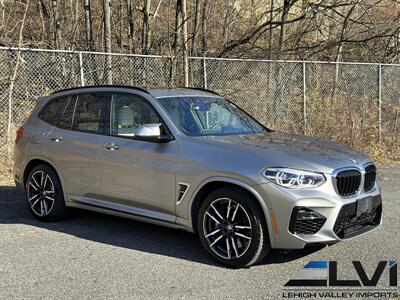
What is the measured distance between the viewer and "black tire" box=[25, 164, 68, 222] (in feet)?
21.8

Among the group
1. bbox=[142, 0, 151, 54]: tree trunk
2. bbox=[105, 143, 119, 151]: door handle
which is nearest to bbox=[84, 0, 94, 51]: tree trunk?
bbox=[142, 0, 151, 54]: tree trunk

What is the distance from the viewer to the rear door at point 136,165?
5.46 m

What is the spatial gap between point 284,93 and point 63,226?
7653mm

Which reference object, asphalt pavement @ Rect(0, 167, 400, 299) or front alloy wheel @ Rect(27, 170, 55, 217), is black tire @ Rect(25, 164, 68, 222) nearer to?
front alloy wheel @ Rect(27, 170, 55, 217)

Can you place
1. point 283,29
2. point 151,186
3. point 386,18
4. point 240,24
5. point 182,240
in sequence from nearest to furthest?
1. point 151,186
2. point 182,240
3. point 283,29
4. point 386,18
5. point 240,24

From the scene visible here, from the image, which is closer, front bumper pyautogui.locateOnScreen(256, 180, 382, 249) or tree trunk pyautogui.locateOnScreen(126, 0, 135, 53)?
front bumper pyautogui.locateOnScreen(256, 180, 382, 249)

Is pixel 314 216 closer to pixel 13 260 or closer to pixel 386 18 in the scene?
pixel 13 260

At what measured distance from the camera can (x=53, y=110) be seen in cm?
697

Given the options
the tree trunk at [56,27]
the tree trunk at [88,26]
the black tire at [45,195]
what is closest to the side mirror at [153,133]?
the black tire at [45,195]

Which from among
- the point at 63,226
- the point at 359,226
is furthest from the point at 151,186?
the point at 359,226

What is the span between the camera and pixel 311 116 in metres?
12.9

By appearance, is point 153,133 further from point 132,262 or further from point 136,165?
point 132,262

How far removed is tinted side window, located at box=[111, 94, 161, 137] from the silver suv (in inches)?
0.5

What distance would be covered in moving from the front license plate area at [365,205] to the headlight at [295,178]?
1.77 feet
